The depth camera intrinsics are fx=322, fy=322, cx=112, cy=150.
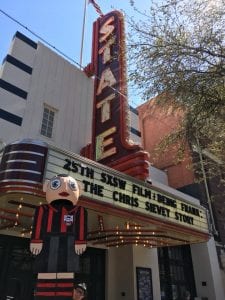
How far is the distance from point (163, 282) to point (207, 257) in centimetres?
259

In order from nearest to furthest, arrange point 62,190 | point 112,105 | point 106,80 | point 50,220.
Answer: point 50,220, point 62,190, point 112,105, point 106,80

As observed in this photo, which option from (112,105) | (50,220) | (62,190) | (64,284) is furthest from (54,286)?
A: (112,105)

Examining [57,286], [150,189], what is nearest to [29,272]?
[150,189]

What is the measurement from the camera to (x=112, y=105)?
442 inches

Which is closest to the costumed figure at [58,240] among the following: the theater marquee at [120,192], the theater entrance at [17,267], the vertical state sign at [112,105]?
the theater marquee at [120,192]

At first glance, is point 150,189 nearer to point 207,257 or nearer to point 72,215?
point 72,215

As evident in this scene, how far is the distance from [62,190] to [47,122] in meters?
6.02

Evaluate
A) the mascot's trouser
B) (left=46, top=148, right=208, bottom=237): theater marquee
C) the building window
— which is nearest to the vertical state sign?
(left=46, top=148, right=208, bottom=237): theater marquee

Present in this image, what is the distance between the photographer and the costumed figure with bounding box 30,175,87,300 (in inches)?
197

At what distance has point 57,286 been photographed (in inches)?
195

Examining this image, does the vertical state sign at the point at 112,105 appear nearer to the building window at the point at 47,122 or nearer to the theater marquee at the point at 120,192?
the theater marquee at the point at 120,192

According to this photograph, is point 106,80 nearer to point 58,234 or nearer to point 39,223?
point 39,223

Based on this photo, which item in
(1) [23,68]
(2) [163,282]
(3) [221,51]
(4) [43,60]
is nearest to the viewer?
(3) [221,51]

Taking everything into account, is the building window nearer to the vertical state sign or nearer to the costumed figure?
the vertical state sign
